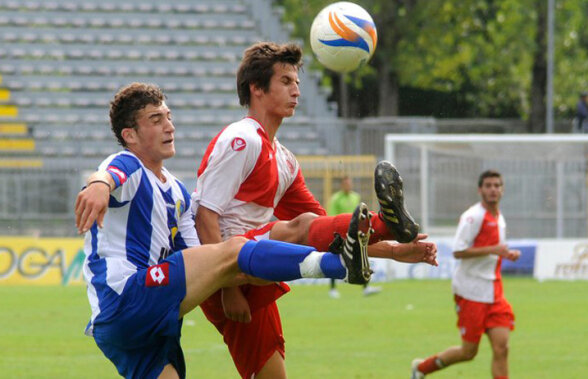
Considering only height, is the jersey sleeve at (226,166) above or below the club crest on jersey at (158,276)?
above

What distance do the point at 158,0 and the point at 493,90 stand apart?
64.1 ft

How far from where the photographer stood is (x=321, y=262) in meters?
5.75

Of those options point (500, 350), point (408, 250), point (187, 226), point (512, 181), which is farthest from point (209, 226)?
point (512, 181)

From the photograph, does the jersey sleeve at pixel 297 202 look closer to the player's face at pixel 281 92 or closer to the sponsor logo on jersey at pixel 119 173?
the player's face at pixel 281 92

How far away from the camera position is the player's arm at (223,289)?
21.6 feet

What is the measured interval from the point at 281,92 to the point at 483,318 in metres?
4.49

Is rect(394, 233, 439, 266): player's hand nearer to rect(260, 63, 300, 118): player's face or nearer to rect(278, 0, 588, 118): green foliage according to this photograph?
rect(260, 63, 300, 118): player's face

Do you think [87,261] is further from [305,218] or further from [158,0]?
[158,0]

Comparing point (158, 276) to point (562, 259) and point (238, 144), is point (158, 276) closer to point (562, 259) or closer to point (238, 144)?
point (238, 144)

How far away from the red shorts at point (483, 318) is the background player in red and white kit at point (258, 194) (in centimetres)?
375

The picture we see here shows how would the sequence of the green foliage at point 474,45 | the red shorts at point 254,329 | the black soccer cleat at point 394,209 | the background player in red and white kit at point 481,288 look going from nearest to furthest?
1. the black soccer cleat at point 394,209
2. the red shorts at point 254,329
3. the background player in red and white kit at point 481,288
4. the green foliage at point 474,45

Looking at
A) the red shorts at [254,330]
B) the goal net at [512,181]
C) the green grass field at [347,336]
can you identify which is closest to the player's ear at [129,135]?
the red shorts at [254,330]

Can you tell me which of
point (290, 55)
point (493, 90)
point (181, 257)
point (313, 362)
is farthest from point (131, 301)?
point (493, 90)

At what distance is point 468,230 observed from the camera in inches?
430
